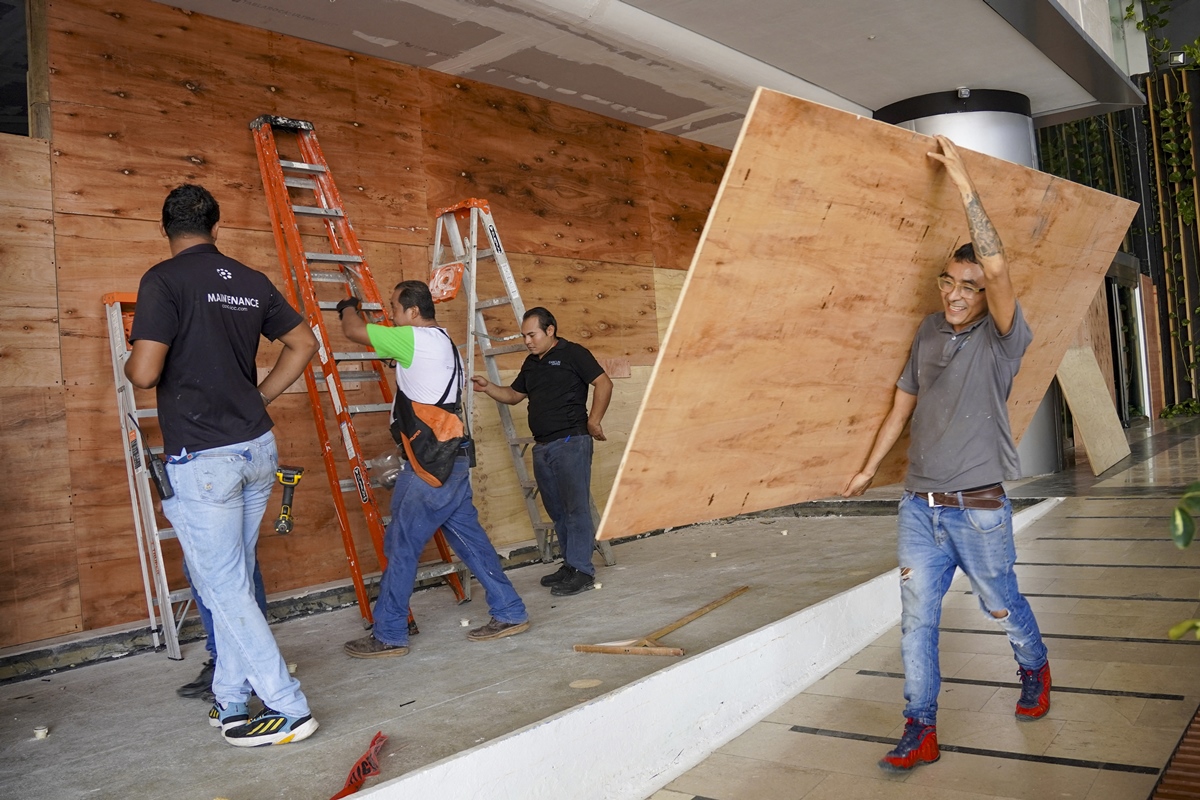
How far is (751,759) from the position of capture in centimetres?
280

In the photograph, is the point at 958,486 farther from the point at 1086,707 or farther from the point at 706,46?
the point at 706,46

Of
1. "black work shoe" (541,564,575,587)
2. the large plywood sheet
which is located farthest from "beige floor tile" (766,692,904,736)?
"black work shoe" (541,564,575,587)

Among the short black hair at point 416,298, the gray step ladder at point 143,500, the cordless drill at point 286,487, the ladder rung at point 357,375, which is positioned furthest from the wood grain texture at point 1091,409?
the gray step ladder at point 143,500

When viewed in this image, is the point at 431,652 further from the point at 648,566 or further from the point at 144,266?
the point at 144,266

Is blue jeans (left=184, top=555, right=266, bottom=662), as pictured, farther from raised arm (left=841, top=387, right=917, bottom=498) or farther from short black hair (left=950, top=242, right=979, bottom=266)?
short black hair (left=950, top=242, right=979, bottom=266)

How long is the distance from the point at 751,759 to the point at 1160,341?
14728mm

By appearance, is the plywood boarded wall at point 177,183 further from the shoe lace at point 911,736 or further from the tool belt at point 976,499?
the tool belt at point 976,499

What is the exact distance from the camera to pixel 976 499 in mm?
2580

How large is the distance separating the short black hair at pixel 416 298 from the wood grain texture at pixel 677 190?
3.47m

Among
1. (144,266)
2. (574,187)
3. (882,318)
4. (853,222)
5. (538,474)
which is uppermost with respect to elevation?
(574,187)

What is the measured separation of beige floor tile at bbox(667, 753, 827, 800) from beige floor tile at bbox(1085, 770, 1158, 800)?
693 mm

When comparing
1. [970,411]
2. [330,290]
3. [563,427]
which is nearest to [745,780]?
[970,411]

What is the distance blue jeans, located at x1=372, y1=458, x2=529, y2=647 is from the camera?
11.4ft

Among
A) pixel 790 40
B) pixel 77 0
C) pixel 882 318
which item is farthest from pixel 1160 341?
pixel 77 0
